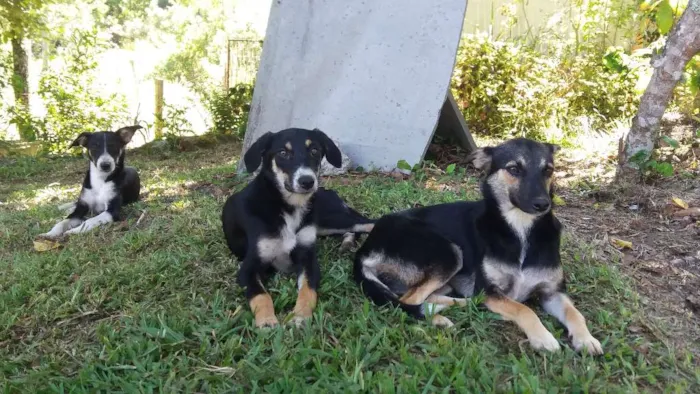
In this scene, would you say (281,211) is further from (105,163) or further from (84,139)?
(84,139)

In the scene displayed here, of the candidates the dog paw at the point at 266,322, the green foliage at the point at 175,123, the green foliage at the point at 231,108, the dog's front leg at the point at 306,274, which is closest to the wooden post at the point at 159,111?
the green foliage at the point at 175,123

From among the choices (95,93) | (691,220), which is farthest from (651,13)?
(95,93)

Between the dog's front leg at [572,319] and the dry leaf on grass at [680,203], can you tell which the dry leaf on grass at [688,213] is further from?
the dog's front leg at [572,319]

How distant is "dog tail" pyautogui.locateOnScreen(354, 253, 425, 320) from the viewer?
10.8ft

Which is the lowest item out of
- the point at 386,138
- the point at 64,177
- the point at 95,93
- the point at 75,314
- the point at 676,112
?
the point at 64,177

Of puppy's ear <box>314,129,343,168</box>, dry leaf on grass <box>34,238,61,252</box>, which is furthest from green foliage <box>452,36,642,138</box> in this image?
dry leaf on grass <box>34,238,61,252</box>

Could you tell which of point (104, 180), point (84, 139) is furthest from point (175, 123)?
point (104, 180)

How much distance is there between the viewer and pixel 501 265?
10.9ft

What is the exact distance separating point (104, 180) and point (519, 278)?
15.6 ft

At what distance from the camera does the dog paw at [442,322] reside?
316 centimetres

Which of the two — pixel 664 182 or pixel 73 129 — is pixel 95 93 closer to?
pixel 73 129

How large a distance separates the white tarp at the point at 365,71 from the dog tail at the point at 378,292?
10.8 ft

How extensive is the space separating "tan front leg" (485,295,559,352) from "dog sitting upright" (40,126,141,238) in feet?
13.9

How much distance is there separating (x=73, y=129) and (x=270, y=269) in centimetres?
932
